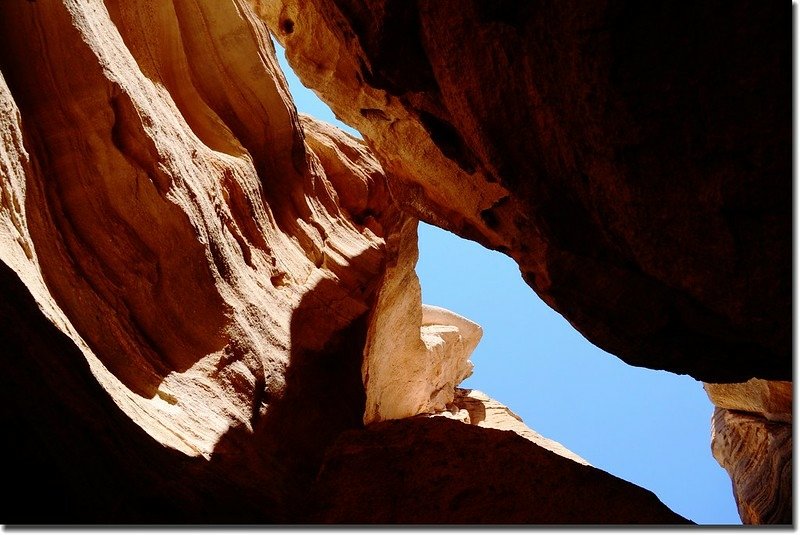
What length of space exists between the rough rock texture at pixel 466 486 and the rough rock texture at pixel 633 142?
1473 mm

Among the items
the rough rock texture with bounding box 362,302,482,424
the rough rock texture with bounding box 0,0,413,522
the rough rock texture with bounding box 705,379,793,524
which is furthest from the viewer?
the rough rock texture with bounding box 362,302,482,424

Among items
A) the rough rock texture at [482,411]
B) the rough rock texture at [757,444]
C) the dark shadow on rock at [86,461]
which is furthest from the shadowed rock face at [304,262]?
the rough rock texture at [482,411]

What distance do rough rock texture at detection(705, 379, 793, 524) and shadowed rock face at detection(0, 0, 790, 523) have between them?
100 centimetres

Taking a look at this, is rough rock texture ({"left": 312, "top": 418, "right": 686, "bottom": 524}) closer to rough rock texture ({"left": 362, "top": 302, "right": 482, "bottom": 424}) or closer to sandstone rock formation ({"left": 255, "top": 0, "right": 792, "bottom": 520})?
sandstone rock formation ({"left": 255, "top": 0, "right": 792, "bottom": 520})

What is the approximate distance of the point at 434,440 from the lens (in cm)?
647

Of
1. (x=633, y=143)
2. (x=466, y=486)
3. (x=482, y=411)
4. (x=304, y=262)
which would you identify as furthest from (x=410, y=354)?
(x=633, y=143)

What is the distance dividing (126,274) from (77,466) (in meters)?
1.93

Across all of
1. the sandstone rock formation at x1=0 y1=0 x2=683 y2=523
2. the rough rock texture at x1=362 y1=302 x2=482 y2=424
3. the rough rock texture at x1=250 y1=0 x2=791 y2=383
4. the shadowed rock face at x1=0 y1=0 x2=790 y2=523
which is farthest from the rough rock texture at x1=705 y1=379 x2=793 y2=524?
the rough rock texture at x1=362 y1=302 x2=482 y2=424

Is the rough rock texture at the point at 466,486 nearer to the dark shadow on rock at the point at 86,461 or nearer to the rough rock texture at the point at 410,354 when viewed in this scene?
the dark shadow on rock at the point at 86,461

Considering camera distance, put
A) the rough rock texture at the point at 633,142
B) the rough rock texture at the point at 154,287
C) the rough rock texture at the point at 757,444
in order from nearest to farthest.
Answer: the rough rock texture at the point at 633,142 < the rough rock texture at the point at 154,287 < the rough rock texture at the point at 757,444

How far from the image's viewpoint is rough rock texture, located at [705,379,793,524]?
332 inches

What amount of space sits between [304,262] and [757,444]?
A: 8.99m

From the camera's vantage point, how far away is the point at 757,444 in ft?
35.4

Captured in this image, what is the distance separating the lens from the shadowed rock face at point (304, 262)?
4098mm
